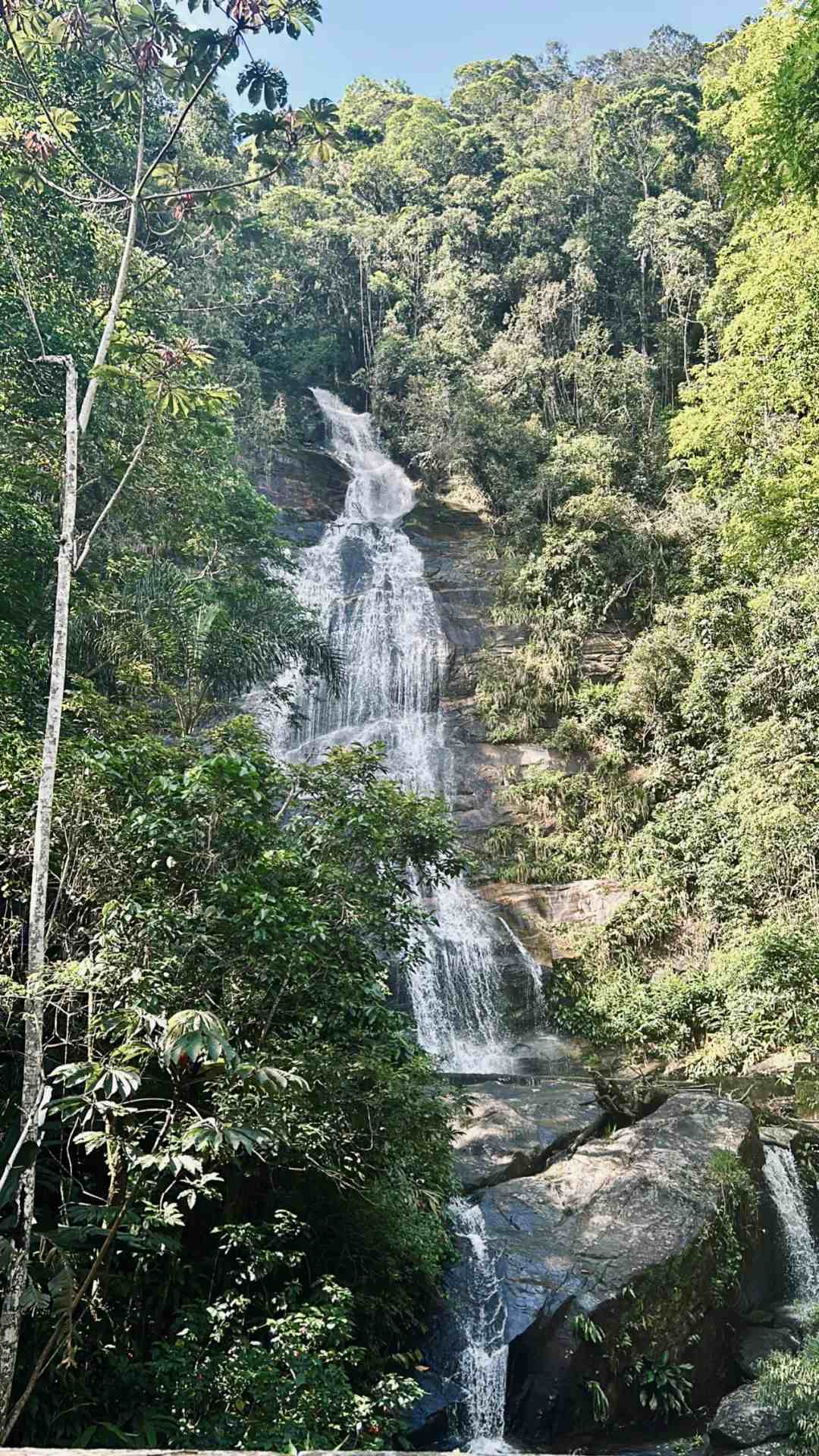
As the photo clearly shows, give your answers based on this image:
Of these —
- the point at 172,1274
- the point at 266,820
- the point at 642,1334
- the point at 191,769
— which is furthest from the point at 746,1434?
the point at 191,769

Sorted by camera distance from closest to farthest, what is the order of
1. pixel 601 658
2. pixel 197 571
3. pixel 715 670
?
1. pixel 197 571
2. pixel 715 670
3. pixel 601 658

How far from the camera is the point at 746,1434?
542 centimetres

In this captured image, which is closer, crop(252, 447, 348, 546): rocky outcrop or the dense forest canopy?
the dense forest canopy

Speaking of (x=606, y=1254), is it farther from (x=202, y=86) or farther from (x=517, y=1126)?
(x=202, y=86)

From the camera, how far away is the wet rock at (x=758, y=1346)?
6.24 meters

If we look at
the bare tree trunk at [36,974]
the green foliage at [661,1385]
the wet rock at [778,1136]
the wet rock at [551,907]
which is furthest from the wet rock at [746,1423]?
the wet rock at [551,907]

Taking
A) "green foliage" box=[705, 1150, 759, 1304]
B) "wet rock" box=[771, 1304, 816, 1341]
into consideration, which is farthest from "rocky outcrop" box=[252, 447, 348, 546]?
"wet rock" box=[771, 1304, 816, 1341]

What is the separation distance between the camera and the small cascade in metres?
5.58

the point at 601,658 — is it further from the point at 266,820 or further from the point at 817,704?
the point at 266,820

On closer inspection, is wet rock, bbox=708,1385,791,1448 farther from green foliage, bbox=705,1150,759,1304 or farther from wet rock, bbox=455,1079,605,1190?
wet rock, bbox=455,1079,605,1190

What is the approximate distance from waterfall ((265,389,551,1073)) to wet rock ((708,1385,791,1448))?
188 inches

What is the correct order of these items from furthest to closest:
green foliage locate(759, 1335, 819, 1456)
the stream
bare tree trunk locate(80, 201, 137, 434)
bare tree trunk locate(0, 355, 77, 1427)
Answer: the stream
green foliage locate(759, 1335, 819, 1456)
bare tree trunk locate(80, 201, 137, 434)
bare tree trunk locate(0, 355, 77, 1427)

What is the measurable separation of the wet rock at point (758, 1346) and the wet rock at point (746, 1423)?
425 millimetres

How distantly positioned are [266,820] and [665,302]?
896 inches
